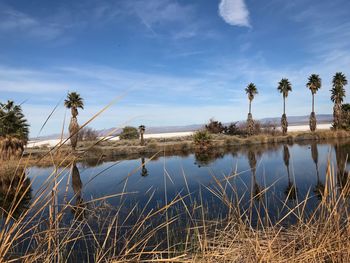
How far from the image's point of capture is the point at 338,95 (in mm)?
46875

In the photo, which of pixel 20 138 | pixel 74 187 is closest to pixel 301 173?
pixel 74 187

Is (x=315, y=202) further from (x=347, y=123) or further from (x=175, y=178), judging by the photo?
(x=347, y=123)

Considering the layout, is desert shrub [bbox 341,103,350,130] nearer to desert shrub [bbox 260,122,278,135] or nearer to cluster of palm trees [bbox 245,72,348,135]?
cluster of palm trees [bbox 245,72,348,135]

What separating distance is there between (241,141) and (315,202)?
3148 centimetres

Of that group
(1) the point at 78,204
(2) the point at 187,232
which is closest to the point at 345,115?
(2) the point at 187,232

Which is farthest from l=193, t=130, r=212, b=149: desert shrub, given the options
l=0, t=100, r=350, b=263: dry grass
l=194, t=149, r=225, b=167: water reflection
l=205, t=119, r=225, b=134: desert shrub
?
l=0, t=100, r=350, b=263: dry grass

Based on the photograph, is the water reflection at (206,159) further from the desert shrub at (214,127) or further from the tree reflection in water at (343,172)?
the desert shrub at (214,127)

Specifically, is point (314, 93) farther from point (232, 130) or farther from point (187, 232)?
point (187, 232)

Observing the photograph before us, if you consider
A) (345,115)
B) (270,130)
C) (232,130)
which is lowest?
(270,130)

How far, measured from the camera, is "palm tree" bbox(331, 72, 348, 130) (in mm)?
45906

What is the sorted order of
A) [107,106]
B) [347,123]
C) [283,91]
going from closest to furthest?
[107,106] → [347,123] → [283,91]

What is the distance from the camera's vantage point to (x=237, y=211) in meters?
2.80

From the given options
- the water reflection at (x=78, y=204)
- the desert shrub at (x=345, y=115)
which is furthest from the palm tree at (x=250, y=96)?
the water reflection at (x=78, y=204)

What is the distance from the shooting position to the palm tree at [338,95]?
151 ft
